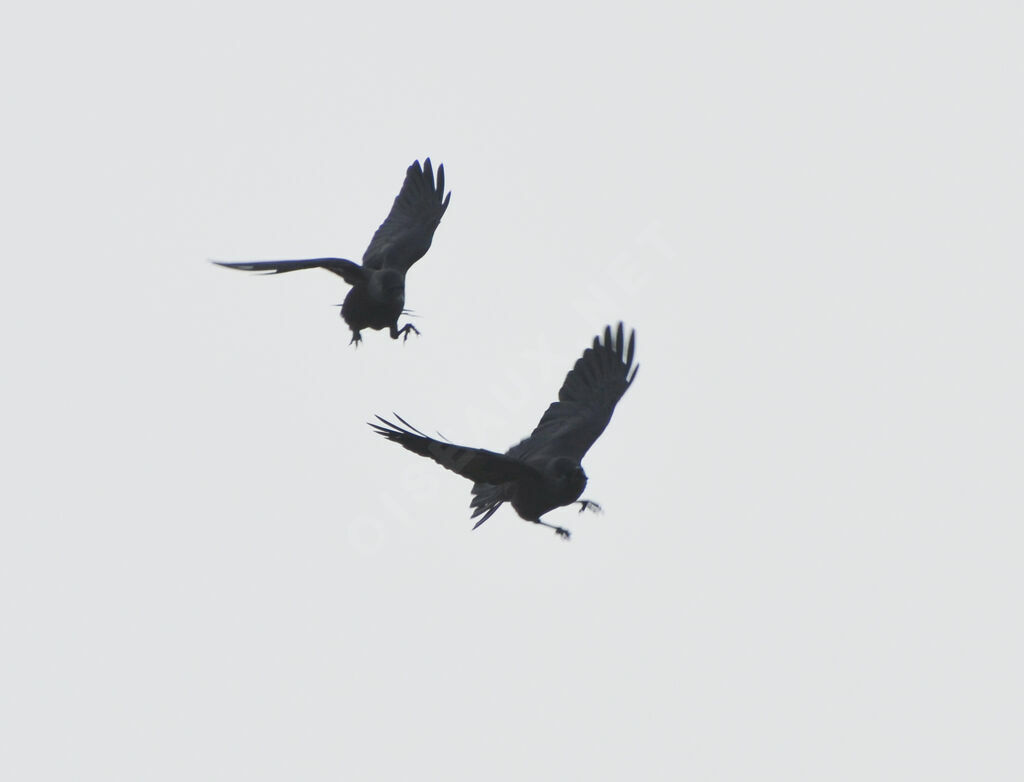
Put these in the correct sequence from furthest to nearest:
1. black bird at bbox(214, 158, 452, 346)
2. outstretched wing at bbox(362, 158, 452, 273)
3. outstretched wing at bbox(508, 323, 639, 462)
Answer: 1. outstretched wing at bbox(362, 158, 452, 273)
2. black bird at bbox(214, 158, 452, 346)
3. outstretched wing at bbox(508, 323, 639, 462)

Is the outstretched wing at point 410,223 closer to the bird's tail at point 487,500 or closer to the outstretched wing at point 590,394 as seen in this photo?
the outstretched wing at point 590,394

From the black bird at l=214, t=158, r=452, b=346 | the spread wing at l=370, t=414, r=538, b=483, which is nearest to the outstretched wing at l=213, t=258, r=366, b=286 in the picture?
the black bird at l=214, t=158, r=452, b=346

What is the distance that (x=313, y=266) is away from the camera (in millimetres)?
17344

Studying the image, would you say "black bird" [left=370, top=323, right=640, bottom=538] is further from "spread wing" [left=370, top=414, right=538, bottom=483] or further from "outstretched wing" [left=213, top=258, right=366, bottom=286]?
"outstretched wing" [left=213, top=258, right=366, bottom=286]

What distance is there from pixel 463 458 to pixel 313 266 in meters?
3.60

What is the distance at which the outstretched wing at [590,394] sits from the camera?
58.1 feet

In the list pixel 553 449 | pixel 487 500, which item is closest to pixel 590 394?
pixel 553 449

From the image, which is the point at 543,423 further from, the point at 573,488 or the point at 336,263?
the point at 336,263

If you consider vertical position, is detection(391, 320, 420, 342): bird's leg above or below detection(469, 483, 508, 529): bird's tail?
above

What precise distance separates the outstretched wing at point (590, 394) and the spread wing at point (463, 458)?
1742mm

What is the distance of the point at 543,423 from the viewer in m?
18.1

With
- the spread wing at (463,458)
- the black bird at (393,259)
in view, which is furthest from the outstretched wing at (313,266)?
the spread wing at (463,458)

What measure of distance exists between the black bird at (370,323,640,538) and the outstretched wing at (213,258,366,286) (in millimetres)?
2684

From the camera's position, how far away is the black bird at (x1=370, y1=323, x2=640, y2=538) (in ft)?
48.9
